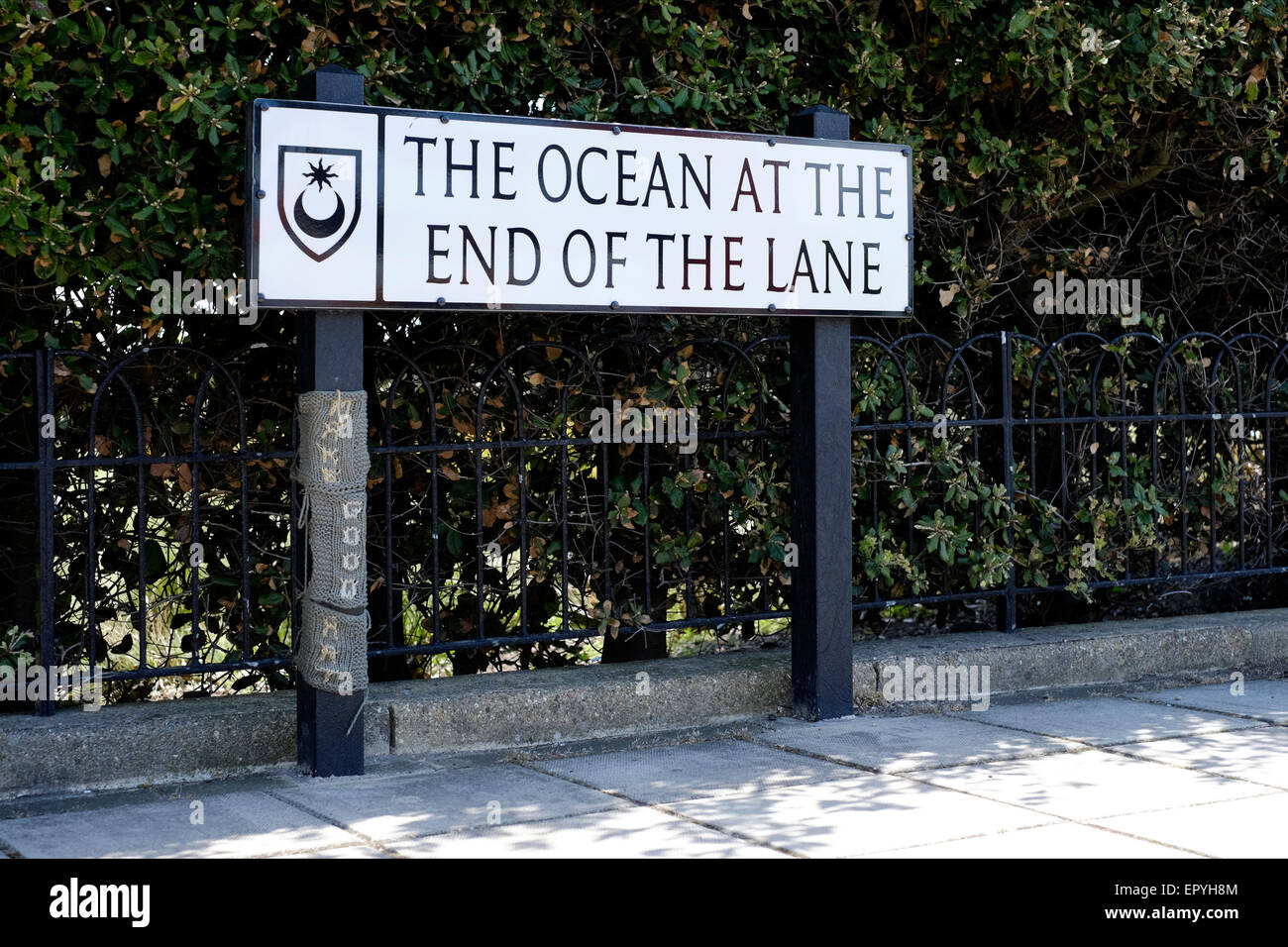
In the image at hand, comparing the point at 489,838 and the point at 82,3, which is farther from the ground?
the point at 82,3

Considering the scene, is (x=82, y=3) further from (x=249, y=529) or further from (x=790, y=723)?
(x=790, y=723)

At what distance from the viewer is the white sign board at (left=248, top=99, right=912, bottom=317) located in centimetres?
468

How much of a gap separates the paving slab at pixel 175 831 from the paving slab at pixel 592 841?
11.9 inches

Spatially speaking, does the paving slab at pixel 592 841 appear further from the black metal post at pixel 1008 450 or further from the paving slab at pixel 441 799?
the black metal post at pixel 1008 450

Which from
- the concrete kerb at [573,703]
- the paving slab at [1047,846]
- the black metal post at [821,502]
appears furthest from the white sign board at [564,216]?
the paving slab at [1047,846]

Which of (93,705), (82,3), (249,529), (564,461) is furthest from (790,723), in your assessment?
(82,3)

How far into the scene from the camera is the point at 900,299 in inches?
227

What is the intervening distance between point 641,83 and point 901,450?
1.93 metres

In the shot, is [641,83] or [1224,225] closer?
[641,83]

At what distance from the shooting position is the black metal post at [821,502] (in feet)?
18.6

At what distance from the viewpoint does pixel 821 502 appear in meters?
5.68

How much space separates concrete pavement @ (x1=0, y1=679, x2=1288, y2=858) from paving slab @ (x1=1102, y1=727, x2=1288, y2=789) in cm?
1

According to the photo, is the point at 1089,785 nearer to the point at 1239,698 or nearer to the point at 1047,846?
the point at 1047,846

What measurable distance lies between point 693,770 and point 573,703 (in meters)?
0.64
